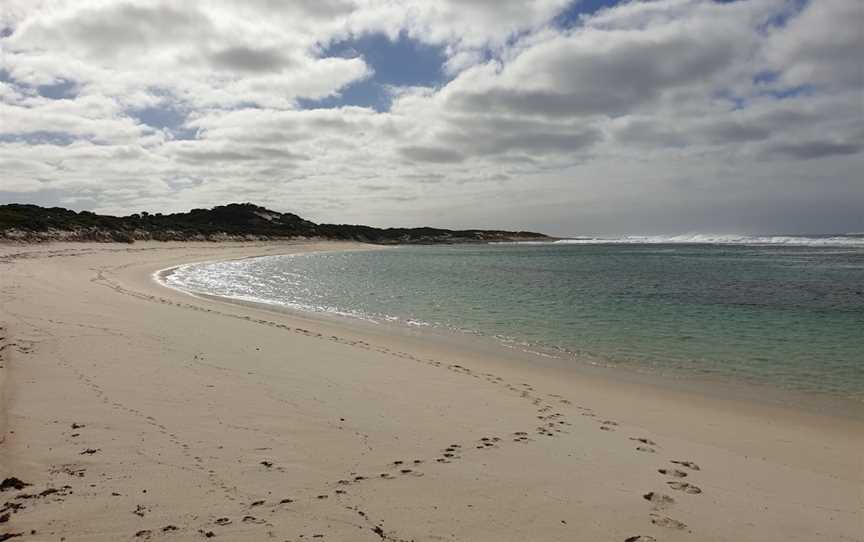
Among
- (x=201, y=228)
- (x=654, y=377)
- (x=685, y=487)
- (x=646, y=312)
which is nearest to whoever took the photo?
(x=685, y=487)

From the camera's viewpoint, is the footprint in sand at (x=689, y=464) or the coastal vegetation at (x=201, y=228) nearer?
the footprint in sand at (x=689, y=464)

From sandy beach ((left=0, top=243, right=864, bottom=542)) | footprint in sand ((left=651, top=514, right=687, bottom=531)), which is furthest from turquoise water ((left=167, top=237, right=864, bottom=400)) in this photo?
footprint in sand ((left=651, top=514, right=687, bottom=531))

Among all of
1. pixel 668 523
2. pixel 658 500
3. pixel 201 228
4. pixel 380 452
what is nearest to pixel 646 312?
pixel 658 500

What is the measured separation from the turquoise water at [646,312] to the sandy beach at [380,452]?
9.40ft

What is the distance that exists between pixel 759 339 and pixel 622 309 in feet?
19.1

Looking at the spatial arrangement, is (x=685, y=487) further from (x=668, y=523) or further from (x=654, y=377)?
(x=654, y=377)

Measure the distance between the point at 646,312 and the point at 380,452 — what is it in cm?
1590

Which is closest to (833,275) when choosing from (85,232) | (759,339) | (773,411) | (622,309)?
(622,309)

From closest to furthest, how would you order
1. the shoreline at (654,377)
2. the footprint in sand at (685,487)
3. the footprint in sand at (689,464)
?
the footprint in sand at (685,487) < the footprint in sand at (689,464) < the shoreline at (654,377)

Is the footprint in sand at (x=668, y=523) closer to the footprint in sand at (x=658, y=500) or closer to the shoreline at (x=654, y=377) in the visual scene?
the footprint in sand at (x=658, y=500)

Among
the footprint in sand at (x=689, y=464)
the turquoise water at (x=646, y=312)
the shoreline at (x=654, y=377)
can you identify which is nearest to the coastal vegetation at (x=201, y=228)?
the turquoise water at (x=646, y=312)

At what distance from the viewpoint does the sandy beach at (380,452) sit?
13.5 ft

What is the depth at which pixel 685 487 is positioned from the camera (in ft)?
17.0

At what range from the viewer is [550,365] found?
11.3 metres
